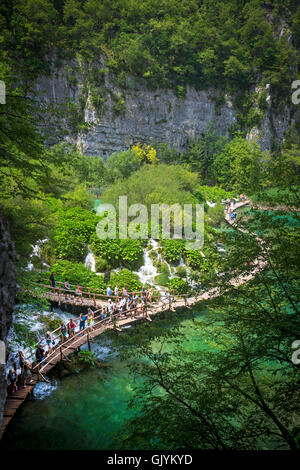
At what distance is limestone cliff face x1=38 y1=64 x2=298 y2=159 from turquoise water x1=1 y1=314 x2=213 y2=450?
25743mm

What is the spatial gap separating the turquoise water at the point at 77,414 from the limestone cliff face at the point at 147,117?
84.5ft

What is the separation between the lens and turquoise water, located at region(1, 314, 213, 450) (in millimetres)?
8336

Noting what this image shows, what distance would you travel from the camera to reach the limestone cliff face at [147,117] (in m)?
32.2

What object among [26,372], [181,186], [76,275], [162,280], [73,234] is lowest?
[26,372]

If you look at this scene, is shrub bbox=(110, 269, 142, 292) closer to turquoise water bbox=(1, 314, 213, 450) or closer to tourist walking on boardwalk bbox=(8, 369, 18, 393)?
turquoise water bbox=(1, 314, 213, 450)

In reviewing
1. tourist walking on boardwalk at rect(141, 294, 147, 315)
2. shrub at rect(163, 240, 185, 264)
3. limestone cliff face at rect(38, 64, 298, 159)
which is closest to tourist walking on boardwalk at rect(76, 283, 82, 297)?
tourist walking on boardwalk at rect(141, 294, 147, 315)

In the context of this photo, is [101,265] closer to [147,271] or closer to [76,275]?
[76,275]

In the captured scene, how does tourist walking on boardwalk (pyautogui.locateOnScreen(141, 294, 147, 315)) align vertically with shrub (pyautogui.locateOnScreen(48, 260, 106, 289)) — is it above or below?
below

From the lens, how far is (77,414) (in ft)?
30.8

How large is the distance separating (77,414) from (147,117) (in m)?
33.9

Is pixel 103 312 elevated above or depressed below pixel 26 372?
above

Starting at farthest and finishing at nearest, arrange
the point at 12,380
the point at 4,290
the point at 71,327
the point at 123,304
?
the point at 123,304 → the point at 71,327 → the point at 12,380 → the point at 4,290

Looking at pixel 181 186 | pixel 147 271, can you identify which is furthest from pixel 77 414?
pixel 181 186

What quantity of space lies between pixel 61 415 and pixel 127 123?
31803mm
